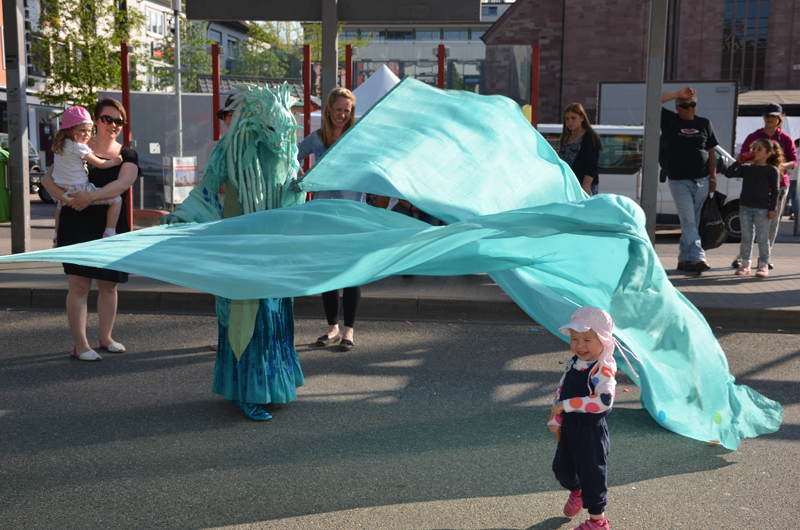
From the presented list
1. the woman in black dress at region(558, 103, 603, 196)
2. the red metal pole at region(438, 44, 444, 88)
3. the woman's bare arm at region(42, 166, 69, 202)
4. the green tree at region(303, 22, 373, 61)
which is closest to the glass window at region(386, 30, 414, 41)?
the green tree at region(303, 22, 373, 61)

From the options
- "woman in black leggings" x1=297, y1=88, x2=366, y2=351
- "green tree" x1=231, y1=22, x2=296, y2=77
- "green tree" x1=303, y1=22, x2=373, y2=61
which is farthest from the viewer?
"green tree" x1=231, y1=22, x2=296, y2=77

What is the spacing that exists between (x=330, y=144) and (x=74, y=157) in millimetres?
1841

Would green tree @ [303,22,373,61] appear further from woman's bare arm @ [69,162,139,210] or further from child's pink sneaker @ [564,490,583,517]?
child's pink sneaker @ [564,490,583,517]

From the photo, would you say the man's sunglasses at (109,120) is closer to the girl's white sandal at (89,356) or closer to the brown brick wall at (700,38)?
the girl's white sandal at (89,356)

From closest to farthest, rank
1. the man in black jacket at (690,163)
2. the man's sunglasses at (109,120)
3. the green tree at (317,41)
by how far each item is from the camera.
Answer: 1. the man's sunglasses at (109,120)
2. the man in black jacket at (690,163)
3. the green tree at (317,41)

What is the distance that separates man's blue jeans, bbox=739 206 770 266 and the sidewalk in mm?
643

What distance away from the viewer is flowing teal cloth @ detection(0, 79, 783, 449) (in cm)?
313

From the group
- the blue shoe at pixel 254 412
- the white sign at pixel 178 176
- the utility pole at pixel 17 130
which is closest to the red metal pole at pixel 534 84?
the blue shoe at pixel 254 412

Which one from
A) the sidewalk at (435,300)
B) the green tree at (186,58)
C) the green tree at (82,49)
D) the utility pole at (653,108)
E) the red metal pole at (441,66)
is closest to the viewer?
the sidewalk at (435,300)

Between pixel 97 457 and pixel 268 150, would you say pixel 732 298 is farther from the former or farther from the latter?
pixel 97 457

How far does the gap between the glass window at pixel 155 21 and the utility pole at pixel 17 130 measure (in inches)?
1851

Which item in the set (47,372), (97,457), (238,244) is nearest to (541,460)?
(238,244)

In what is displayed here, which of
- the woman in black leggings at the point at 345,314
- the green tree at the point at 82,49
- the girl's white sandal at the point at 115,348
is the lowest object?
the girl's white sandal at the point at 115,348

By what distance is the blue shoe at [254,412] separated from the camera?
4.31 meters
